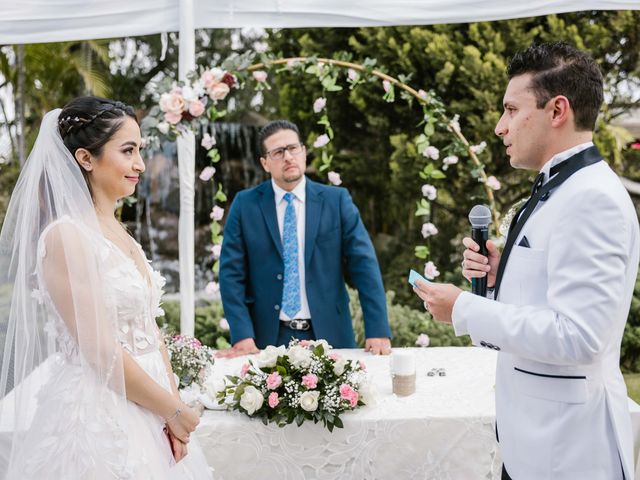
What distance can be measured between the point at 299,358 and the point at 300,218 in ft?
4.70

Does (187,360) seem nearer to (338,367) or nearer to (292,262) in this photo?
(338,367)

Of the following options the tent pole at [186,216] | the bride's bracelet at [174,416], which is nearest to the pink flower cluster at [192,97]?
the tent pole at [186,216]

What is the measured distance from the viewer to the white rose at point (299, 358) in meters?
2.92

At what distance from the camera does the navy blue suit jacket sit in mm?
4035

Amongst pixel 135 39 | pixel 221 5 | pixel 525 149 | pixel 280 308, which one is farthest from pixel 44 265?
pixel 135 39

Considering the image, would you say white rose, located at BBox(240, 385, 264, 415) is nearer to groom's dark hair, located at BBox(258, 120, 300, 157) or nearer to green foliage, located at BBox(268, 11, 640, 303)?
groom's dark hair, located at BBox(258, 120, 300, 157)

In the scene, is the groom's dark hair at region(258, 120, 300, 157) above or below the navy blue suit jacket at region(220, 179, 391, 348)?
above

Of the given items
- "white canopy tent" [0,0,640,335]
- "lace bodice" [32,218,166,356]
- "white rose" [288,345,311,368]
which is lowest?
"white rose" [288,345,311,368]

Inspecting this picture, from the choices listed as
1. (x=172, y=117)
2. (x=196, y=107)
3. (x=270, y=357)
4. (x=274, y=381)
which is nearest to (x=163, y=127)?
(x=172, y=117)

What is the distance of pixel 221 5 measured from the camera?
14.3 ft

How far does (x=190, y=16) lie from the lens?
425cm

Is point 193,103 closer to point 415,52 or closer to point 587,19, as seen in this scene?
point 415,52

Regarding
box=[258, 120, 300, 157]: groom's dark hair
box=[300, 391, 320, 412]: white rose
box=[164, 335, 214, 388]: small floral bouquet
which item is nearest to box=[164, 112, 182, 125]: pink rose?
box=[258, 120, 300, 157]: groom's dark hair

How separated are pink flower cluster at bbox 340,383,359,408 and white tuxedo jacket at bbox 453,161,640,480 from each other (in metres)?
0.86
